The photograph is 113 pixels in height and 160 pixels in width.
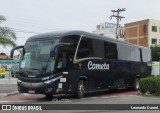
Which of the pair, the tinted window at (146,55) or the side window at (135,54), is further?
the tinted window at (146,55)

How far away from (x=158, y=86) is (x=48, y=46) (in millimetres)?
A: 6747

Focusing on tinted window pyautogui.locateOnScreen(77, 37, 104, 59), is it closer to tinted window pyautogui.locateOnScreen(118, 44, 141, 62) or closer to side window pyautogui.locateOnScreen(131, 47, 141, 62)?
tinted window pyautogui.locateOnScreen(118, 44, 141, 62)

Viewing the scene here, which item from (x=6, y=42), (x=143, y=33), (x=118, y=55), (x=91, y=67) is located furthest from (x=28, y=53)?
(x=143, y=33)

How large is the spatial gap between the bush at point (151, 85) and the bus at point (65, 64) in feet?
6.26

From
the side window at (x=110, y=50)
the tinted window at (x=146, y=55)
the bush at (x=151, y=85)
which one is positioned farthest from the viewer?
the tinted window at (x=146, y=55)

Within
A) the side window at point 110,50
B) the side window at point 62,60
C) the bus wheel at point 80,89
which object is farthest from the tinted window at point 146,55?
the side window at point 62,60

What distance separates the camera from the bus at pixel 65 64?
18.6 m

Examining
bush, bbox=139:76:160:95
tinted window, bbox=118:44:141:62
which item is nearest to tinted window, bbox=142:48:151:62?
tinted window, bbox=118:44:141:62

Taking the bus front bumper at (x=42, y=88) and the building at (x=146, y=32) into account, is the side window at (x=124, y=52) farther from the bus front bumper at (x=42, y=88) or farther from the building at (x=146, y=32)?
the building at (x=146, y=32)

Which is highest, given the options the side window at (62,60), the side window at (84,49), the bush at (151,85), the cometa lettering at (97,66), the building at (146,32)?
the building at (146,32)

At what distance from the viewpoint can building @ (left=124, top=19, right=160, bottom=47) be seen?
9281cm

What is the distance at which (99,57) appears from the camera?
22.1 meters

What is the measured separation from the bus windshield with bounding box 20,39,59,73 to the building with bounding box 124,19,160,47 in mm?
73948

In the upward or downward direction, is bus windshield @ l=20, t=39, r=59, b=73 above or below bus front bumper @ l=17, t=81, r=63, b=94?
above
